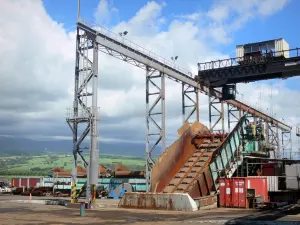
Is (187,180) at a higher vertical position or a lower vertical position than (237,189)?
higher

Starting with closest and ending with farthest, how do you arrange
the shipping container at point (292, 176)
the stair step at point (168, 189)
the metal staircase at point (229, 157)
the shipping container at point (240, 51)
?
the stair step at point (168, 189) → the metal staircase at point (229, 157) → the shipping container at point (292, 176) → the shipping container at point (240, 51)

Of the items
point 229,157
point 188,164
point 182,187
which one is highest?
point 229,157

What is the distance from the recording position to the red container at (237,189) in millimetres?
24234

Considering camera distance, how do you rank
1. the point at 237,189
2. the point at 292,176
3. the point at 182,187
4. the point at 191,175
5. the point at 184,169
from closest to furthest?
the point at 237,189 < the point at 182,187 < the point at 191,175 < the point at 184,169 < the point at 292,176

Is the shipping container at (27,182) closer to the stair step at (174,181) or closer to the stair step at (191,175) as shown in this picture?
the stair step at (174,181)

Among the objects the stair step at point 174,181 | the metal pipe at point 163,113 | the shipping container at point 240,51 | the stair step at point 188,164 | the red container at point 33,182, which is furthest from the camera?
the red container at point 33,182

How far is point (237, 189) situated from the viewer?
2441 centimetres

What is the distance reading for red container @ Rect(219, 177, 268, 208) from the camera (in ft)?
79.5

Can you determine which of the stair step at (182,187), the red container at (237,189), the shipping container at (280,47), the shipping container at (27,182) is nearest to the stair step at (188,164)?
the stair step at (182,187)

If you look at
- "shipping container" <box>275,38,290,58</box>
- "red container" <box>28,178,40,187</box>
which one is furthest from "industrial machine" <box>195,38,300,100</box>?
"red container" <box>28,178,40,187</box>

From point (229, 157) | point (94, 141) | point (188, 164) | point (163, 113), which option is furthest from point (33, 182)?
point (229, 157)

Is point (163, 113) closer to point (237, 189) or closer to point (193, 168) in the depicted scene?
point (193, 168)

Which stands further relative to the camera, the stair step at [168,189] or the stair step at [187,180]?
the stair step at [187,180]

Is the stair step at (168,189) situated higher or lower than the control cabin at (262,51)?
lower
